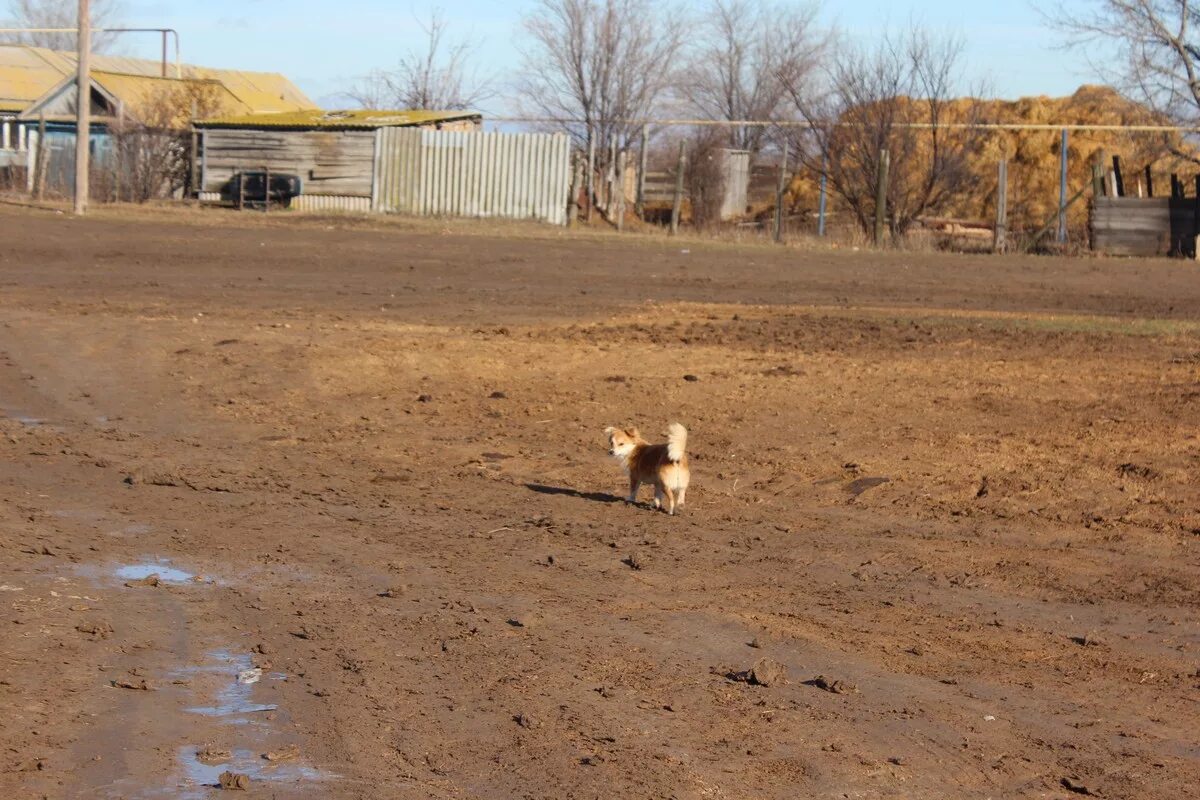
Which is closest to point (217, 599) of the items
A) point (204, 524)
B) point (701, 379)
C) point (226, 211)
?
point (204, 524)

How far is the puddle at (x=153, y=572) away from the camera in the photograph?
6.96 m

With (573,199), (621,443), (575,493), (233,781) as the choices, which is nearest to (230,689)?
(233,781)

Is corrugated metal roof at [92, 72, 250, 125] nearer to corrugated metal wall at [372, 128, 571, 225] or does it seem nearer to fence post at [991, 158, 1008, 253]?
corrugated metal wall at [372, 128, 571, 225]

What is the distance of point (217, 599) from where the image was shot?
666cm

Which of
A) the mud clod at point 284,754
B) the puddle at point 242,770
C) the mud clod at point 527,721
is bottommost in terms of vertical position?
the puddle at point 242,770

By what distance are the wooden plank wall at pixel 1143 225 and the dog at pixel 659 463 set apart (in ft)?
79.7

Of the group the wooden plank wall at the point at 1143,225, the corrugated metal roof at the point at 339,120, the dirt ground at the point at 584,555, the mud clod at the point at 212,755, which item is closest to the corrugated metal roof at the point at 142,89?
the corrugated metal roof at the point at 339,120

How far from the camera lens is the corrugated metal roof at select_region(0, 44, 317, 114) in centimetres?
5316

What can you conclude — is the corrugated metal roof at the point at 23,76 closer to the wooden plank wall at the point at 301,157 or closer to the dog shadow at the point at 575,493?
the wooden plank wall at the point at 301,157

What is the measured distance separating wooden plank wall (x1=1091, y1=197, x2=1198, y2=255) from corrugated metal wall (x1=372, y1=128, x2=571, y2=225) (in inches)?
488

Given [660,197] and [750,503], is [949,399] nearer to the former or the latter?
[750,503]

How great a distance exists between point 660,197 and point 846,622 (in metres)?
33.3

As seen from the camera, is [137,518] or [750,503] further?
[750,503]

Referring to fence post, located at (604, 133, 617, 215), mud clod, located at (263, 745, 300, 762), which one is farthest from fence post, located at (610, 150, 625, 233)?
mud clod, located at (263, 745, 300, 762)
